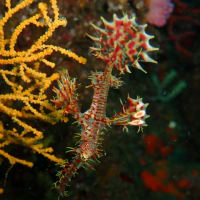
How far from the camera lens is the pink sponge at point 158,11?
5109 millimetres

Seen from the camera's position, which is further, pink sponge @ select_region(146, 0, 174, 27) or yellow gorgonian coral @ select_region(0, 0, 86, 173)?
pink sponge @ select_region(146, 0, 174, 27)

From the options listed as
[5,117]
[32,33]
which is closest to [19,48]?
[32,33]

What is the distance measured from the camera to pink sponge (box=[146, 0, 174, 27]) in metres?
5.11

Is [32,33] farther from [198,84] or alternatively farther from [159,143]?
[198,84]

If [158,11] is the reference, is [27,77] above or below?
below

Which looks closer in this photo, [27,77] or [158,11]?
[27,77]

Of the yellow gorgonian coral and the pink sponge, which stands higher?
the pink sponge

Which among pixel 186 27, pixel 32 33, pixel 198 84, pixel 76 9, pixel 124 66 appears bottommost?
pixel 124 66

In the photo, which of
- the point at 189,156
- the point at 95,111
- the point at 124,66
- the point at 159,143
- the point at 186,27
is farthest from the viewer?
the point at 186,27

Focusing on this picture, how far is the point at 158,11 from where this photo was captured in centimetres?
528

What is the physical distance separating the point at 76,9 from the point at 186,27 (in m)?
6.03

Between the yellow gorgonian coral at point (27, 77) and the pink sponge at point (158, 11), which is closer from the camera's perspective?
the yellow gorgonian coral at point (27, 77)

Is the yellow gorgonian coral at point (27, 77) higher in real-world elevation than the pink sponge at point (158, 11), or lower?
lower

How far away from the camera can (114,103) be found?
15.4 ft
